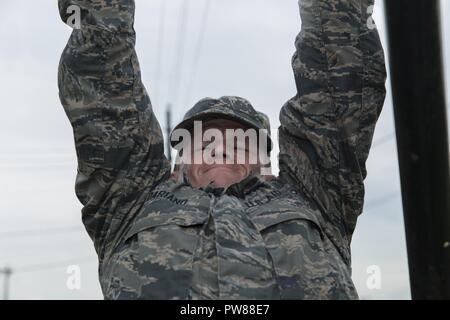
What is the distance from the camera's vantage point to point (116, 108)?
248cm

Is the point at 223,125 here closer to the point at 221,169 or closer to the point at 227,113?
the point at 227,113

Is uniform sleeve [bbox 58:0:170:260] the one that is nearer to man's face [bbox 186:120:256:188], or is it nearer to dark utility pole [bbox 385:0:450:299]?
man's face [bbox 186:120:256:188]

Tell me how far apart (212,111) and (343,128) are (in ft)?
1.75

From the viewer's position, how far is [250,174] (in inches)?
104

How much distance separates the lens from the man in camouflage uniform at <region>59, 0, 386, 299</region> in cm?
239

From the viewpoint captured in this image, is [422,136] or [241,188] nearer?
[422,136]

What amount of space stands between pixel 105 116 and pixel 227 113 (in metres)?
0.51

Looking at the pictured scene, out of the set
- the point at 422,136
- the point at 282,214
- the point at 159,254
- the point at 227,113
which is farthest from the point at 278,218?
the point at 422,136

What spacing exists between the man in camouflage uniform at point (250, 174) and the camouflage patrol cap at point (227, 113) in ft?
0.72

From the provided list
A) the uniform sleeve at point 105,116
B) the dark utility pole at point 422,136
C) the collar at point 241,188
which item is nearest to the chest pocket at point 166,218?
the uniform sleeve at point 105,116

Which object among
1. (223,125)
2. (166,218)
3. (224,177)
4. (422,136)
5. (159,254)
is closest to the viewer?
(422,136)

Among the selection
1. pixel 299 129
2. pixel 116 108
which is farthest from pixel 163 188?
pixel 299 129

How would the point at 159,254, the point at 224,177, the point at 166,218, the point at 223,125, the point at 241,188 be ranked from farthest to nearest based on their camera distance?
the point at 223,125
the point at 224,177
the point at 241,188
the point at 166,218
the point at 159,254
